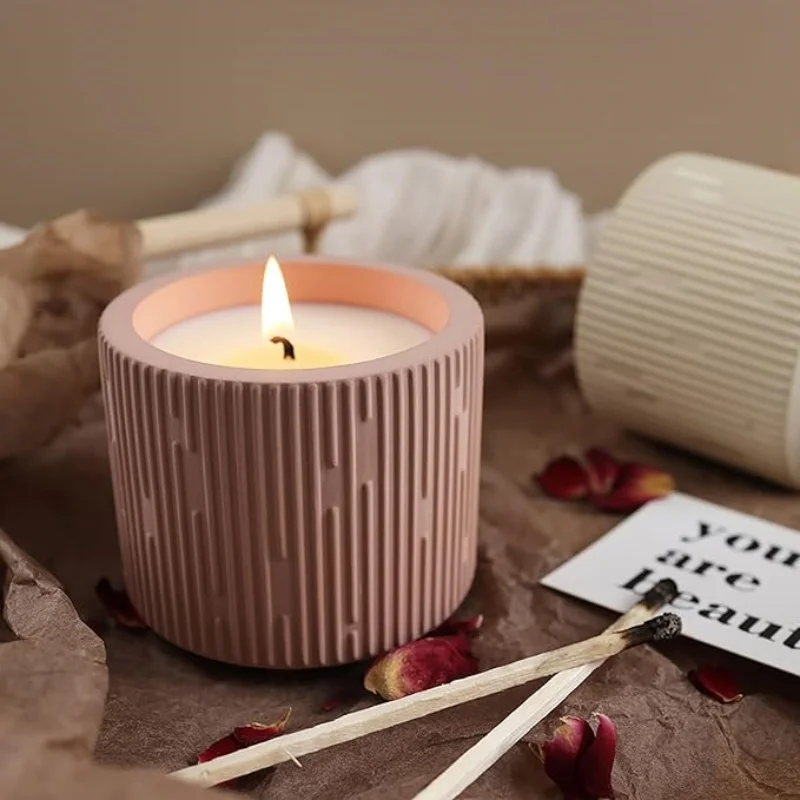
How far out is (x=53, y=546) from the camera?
0.60 m

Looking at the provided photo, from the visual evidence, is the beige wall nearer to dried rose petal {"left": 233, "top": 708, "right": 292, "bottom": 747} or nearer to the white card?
the white card

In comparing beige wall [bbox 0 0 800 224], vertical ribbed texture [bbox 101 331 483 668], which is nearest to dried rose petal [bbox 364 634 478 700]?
vertical ribbed texture [bbox 101 331 483 668]

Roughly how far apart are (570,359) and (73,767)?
0.56 meters

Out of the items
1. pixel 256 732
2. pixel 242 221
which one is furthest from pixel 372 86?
pixel 256 732

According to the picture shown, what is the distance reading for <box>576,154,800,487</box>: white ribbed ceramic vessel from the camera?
24.4 inches

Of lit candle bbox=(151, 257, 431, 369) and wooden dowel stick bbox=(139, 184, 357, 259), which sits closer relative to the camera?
lit candle bbox=(151, 257, 431, 369)

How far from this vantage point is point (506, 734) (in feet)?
1.42

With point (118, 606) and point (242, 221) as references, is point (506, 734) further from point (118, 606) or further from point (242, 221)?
point (242, 221)

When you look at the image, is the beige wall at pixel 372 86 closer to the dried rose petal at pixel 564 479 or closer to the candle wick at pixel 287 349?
the dried rose petal at pixel 564 479

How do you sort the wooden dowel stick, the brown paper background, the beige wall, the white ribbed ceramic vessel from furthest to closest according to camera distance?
the beige wall < the wooden dowel stick < the white ribbed ceramic vessel < the brown paper background

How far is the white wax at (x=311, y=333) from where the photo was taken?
0.52 metres

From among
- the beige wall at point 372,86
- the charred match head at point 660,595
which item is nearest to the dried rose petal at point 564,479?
the charred match head at point 660,595

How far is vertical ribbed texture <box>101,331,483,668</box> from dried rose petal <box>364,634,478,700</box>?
12 mm

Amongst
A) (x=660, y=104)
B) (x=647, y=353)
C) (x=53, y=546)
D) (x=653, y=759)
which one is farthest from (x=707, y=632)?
(x=660, y=104)
